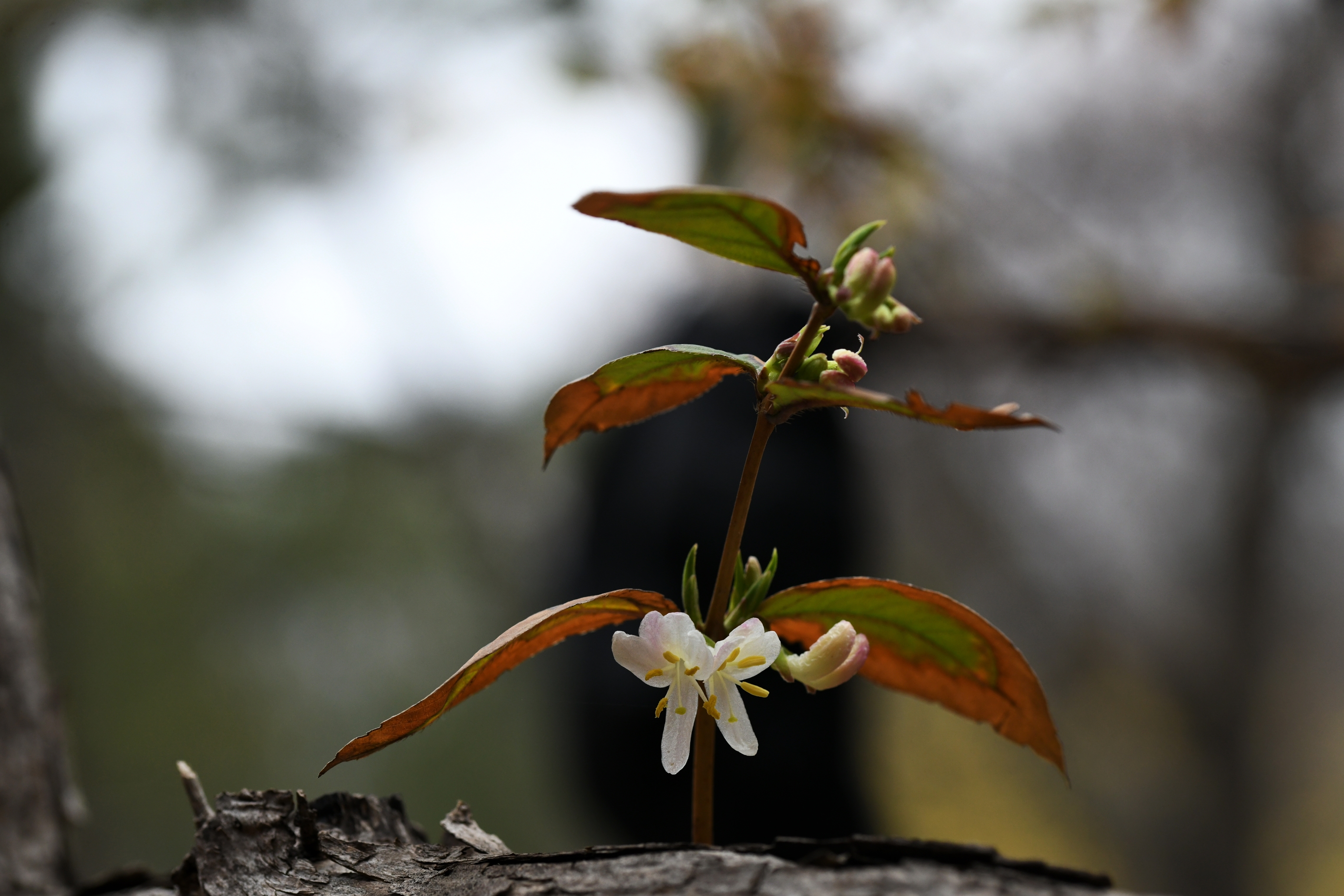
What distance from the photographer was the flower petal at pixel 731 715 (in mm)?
291

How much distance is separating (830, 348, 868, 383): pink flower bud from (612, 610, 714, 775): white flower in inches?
3.7

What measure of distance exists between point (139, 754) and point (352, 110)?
11.5 ft

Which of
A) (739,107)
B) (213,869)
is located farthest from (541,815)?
(213,869)

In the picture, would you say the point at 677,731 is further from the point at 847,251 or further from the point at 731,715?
the point at 847,251

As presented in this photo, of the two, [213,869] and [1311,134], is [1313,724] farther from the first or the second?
[213,869]

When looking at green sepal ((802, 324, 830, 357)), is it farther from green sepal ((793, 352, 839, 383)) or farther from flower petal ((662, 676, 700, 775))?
flower petal ((662, 676, 700, 775))

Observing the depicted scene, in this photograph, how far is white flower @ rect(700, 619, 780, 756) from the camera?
0.28 m

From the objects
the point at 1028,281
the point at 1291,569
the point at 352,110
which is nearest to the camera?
the point at 1028,281

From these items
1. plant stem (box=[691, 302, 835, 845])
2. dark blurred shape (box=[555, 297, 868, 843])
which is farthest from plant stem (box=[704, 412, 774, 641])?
dark blurred shape (box=[555, 297, 868, 843])

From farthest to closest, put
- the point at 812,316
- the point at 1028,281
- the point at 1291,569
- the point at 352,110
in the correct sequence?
the point at 1291,569
the point at 352,110
the point at 1028,281
the point at 812,316

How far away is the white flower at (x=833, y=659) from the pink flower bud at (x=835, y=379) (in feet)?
0.25

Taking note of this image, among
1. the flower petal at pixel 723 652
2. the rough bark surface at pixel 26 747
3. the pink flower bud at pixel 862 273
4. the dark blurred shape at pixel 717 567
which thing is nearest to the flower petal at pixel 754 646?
the flower petal at pixel 723 652

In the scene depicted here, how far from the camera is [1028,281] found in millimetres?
3004

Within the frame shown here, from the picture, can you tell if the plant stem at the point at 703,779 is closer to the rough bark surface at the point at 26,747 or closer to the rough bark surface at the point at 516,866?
the rough bark surface at the point at 516,866
